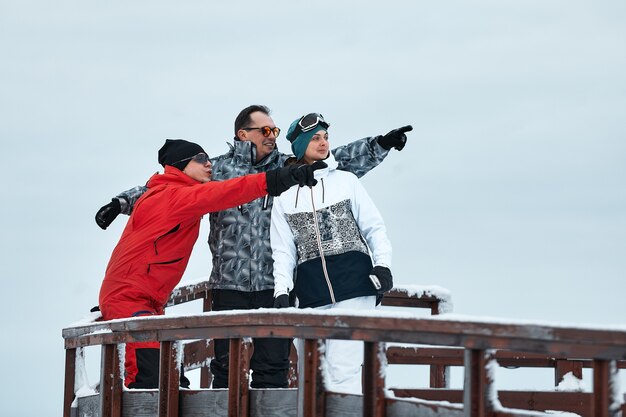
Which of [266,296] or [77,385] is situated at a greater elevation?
[266,296]

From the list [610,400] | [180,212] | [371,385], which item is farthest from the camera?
[180,212]

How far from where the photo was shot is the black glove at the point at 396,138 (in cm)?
677

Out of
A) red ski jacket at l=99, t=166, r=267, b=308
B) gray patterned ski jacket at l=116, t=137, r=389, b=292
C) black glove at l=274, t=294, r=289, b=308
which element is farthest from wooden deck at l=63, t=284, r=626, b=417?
gray patterned ski jacket at l=116, t=137, r=389, b=292

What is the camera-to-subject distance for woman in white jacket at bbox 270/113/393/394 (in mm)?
5918

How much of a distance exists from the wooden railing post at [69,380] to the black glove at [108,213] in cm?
93

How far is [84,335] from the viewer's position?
6.77 meters

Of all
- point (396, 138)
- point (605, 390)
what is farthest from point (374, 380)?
point (396, 138)

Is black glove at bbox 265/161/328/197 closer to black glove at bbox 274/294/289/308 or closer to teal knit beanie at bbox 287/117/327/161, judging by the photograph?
teal knit beanie at bbox 287/117/327/161

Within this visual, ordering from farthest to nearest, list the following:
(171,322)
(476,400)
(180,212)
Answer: (180,212)
(171,322)
(476,400)

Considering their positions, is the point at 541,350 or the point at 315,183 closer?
the point at 541,350

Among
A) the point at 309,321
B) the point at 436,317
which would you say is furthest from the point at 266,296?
the point at 436,317

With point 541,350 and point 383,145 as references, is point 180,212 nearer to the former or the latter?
point 383,145

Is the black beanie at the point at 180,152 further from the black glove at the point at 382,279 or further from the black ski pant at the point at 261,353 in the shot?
the black glove at the point at 382,279

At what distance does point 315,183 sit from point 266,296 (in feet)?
3.60
